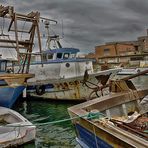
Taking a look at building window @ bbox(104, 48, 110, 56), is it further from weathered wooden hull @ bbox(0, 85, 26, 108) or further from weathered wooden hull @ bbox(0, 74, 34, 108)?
weathered wooden hull @ bbox(0, 85, 26, 108)

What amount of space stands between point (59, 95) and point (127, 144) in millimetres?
14816

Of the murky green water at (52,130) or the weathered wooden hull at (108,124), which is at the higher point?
the weathered wooden hull at (108,124)

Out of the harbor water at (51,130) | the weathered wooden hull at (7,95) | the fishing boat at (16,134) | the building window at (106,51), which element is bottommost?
the harbor water at (51,130)

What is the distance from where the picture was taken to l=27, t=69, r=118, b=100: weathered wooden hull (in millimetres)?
17092

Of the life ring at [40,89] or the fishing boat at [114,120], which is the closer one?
the fishing boat at [114,120]

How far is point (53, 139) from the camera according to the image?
887 centimetres

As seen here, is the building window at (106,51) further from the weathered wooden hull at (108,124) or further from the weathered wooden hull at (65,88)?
the weathered wooden hull at (108,124)

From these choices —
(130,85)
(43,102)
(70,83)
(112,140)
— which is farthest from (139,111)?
(43,102)

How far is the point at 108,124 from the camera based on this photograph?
153 inches

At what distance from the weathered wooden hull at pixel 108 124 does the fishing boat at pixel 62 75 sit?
10575 millimetres

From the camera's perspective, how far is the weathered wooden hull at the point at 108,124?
334cm

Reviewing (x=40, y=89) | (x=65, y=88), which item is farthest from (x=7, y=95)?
(x=40, y=89)

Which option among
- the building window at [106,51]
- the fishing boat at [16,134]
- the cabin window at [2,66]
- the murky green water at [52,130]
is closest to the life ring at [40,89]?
the murky green water at [52,130]

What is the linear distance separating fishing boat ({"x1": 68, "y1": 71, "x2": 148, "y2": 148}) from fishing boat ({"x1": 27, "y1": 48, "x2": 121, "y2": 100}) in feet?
34.2
